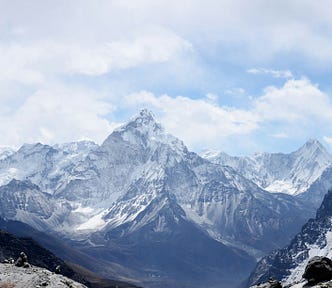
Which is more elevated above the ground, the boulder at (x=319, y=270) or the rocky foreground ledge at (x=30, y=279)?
the boulder at (x=319, y=270)

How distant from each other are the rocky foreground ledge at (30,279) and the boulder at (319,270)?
85.0 ft

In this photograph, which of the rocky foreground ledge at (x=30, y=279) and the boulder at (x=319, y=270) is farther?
the boulder at (x=319, y=270)

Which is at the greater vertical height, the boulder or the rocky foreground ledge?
the boulder

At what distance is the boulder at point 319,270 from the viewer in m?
65.6

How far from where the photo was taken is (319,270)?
216 ft

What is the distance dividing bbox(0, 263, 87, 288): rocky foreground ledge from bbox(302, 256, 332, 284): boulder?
2592 cm

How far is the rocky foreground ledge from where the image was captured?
64.7m

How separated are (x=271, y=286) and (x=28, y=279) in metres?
26.7

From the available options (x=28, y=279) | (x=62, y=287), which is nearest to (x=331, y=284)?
(x=62, y=287)

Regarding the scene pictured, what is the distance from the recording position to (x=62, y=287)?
6425cm

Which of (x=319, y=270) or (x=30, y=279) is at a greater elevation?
(x=319, y=270)

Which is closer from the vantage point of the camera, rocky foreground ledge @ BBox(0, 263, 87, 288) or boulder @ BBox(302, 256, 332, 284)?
rocky foreground ledge @ BBox(0, 263, 87, 288)

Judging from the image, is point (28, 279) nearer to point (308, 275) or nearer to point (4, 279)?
point (4, 279)

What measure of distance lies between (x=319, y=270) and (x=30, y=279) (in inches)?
1245
